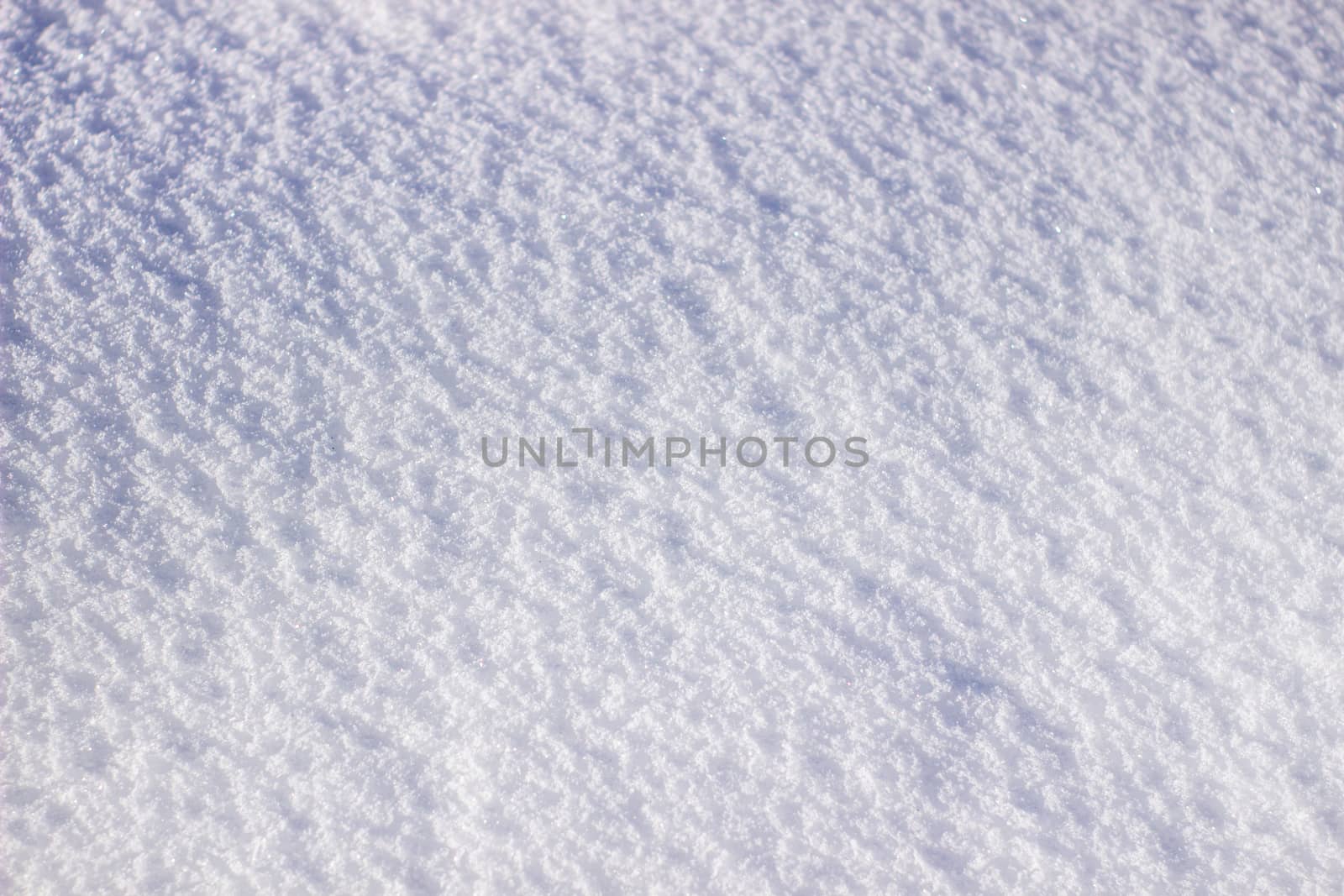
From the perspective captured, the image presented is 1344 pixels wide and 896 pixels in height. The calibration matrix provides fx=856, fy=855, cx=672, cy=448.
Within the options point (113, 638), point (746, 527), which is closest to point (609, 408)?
point (746, 527)

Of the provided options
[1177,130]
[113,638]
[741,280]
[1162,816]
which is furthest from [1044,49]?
[113,638]

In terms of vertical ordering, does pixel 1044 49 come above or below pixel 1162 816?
above

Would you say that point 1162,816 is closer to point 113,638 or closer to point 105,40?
point 113,638

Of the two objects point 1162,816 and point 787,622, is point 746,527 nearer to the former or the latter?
point 787,622

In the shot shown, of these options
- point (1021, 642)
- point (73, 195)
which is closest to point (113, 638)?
point (73, 195)

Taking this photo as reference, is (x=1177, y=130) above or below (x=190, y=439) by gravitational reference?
above
